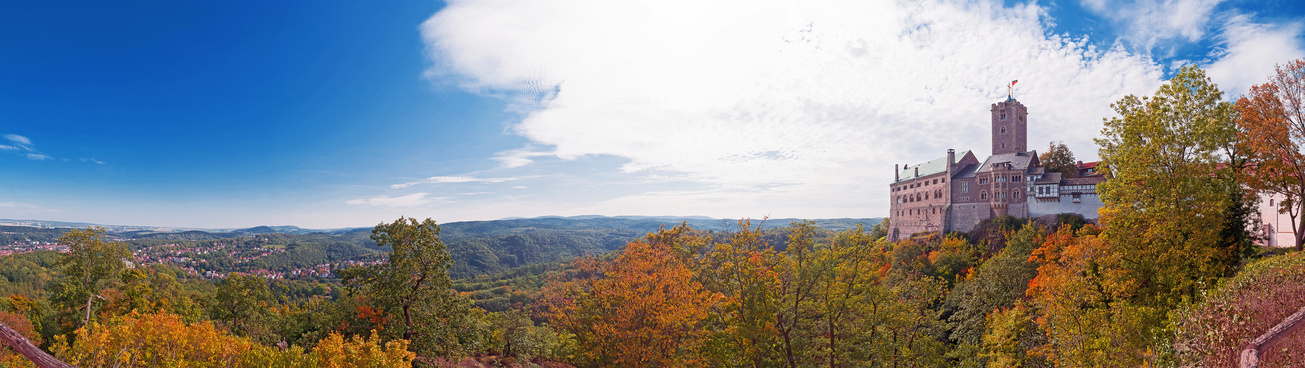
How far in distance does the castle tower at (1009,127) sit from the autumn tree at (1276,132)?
43.4 m

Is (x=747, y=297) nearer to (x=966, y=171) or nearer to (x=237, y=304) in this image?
(x=237, y=304)

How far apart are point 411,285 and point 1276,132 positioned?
27247mm

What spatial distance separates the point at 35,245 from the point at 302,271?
202ft

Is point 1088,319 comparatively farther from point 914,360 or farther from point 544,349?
point 544,349

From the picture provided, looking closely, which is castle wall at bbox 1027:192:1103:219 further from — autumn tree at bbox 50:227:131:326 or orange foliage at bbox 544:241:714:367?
autumn tree at bbox 50:227:131:326

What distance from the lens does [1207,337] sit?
8.77 meters

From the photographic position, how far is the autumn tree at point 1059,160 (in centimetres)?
4906

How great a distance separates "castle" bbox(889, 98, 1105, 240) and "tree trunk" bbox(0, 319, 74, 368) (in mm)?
58501

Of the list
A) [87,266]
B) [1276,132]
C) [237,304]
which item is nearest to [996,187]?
[1276,132]

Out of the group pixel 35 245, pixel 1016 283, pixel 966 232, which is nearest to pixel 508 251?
pixel 35 245

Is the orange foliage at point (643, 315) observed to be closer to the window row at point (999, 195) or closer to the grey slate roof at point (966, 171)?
the window row at point (999, 195)

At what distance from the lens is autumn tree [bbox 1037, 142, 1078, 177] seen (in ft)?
161

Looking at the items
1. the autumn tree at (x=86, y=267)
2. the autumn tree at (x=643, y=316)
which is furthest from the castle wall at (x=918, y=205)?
the autumn tree at (x=86, y=267)

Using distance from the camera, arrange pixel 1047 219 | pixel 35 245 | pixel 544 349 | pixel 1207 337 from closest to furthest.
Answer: pixel 1207 337 < pixel 544 349 < pixel 1047 219 < pixel 35 245
